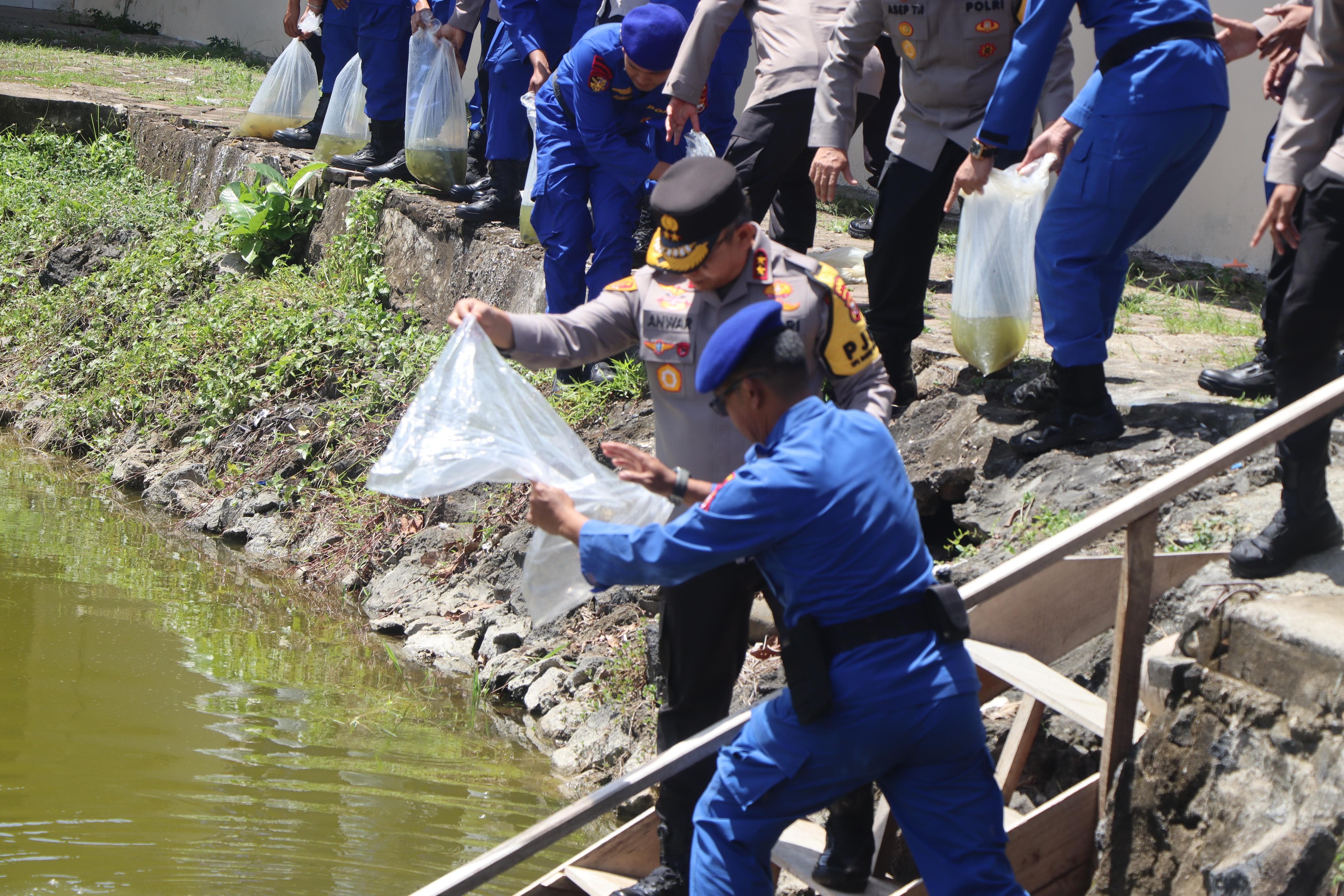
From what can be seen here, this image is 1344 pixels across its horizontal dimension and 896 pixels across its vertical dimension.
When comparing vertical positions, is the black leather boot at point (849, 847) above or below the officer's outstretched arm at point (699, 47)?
below

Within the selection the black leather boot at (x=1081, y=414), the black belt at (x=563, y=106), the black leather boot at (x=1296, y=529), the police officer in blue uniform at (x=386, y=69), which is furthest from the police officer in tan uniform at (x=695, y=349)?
the police officer in blue uniform at (x=386, y=69)

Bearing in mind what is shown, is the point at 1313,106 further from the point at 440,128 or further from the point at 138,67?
the point at 138,67

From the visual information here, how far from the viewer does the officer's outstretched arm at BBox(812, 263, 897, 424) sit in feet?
9.11

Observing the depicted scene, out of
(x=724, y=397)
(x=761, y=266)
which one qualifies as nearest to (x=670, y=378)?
(x=761, y=266)

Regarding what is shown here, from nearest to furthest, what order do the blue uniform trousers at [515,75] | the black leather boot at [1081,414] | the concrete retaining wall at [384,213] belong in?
the black leather boot at [1081,414]
the blue uniform trousers at [515,75]
the concrete retaining wall at [384,213]

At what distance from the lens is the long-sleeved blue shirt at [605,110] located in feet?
16.4

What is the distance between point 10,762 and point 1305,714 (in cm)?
357

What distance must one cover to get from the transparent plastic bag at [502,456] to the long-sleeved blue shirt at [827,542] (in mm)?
474

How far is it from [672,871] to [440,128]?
16.8 ft

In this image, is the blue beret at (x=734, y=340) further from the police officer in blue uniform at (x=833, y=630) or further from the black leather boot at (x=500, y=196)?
the black leather boot at (x=500, y=196)

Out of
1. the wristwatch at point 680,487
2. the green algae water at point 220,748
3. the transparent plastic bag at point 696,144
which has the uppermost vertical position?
the transparent plastic bag at point 696,144

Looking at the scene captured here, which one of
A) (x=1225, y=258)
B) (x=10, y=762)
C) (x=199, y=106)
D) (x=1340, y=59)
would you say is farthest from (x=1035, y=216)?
(x=199, y=106)

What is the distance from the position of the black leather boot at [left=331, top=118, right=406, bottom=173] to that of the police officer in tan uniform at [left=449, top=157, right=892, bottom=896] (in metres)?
5.49

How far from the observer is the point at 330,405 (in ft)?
22.2
